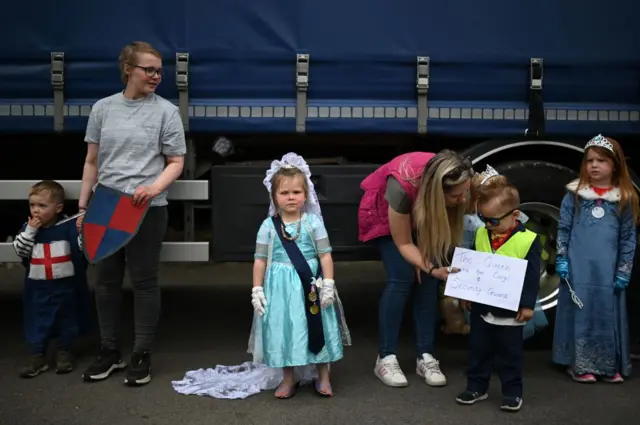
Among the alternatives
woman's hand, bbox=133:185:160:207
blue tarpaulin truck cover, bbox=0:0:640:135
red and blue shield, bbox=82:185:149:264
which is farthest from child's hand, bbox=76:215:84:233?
blue tarpaulin truck cover, bbox=0:0:640:135

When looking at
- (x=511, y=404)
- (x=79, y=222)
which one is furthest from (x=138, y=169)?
(x=511, y=404)

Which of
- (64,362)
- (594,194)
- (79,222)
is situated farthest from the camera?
(64,362)

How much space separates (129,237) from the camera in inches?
180

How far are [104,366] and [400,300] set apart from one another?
158cm

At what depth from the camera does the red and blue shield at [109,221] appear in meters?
4.56

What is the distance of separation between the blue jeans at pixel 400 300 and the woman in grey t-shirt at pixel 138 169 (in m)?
1.18

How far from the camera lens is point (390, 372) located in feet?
15.6

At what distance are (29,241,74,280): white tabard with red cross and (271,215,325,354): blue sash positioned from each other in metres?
→ 1.23

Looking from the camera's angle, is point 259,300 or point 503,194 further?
point 259,300

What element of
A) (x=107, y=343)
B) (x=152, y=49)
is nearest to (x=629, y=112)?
(x=152, y=49)

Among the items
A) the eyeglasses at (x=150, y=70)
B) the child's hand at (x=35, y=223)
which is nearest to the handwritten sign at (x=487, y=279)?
the eyeglasses at (x=150, y=70)

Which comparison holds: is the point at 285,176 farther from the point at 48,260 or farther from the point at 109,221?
the point at 48,260

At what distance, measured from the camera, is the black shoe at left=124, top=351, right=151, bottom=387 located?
15.4ft

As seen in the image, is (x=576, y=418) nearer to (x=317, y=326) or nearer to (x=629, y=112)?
(x=317, y=326)
